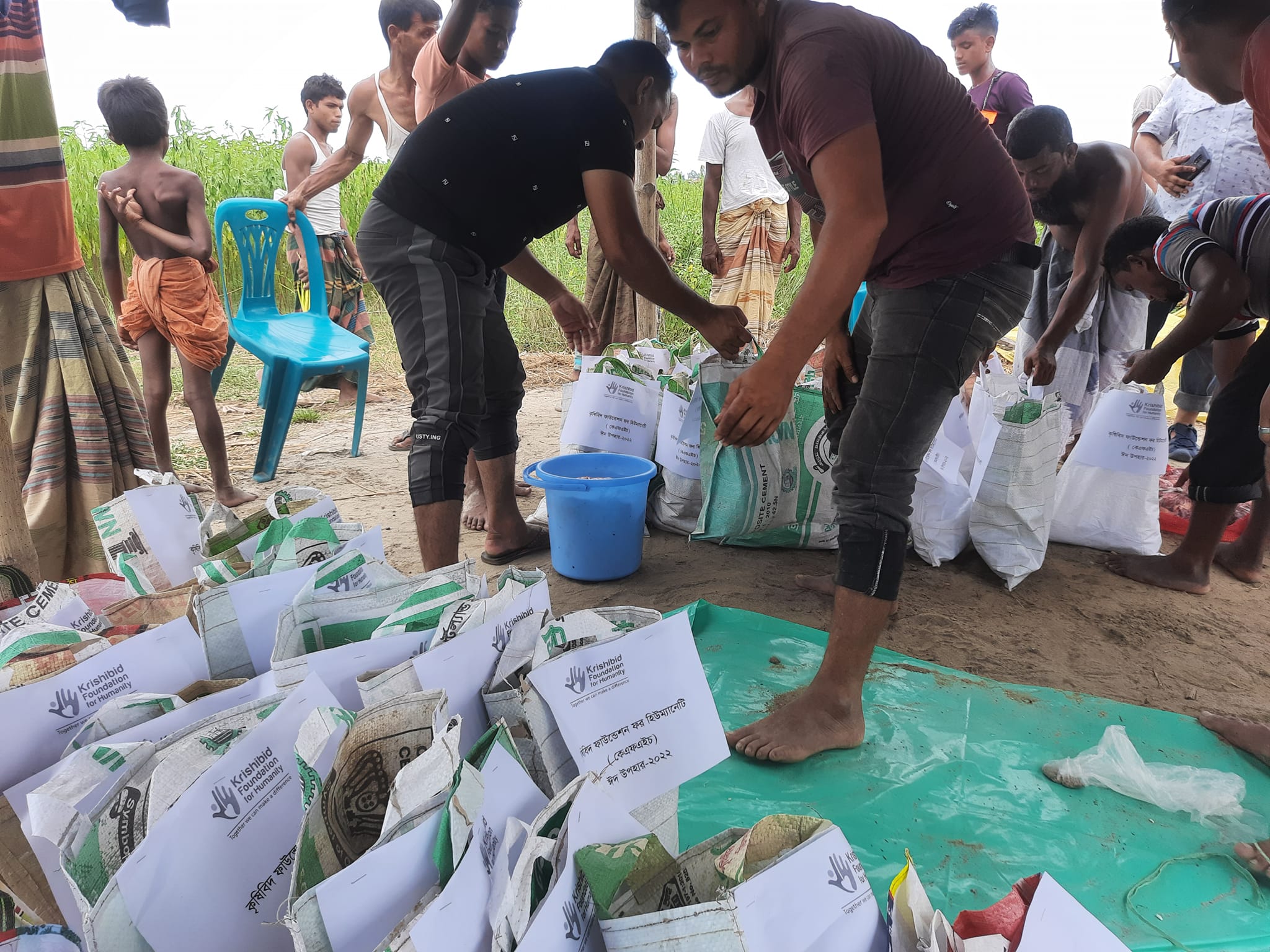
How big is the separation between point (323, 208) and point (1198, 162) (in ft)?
14.5

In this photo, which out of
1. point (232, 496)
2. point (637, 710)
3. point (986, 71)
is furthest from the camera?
point (986, 71)

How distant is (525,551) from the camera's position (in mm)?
2848

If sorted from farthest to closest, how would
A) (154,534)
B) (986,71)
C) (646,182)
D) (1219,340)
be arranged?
(986,71) → (646,182) → (1219,340) → (154,534)

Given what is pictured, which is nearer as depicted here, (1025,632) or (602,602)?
(1025,632)

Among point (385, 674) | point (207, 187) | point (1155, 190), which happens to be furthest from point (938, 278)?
point (207, 187)

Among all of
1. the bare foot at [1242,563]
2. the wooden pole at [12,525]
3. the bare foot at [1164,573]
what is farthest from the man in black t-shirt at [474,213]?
the bare foot at [1242,563]

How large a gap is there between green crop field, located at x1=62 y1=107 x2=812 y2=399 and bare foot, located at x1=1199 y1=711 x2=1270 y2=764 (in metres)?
4.53

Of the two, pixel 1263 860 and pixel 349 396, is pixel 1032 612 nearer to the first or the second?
pixel 1263 860

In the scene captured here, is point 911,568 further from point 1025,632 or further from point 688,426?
point 688,426

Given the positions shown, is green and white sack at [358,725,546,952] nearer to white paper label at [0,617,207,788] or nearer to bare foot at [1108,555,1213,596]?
white paper label at [0,617,207,788]

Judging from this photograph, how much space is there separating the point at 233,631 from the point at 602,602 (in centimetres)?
153

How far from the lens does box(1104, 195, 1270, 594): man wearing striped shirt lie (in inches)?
87.7

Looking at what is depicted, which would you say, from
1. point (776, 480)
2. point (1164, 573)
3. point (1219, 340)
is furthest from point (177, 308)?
point (1219, 340)

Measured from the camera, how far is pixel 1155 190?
169 inches
